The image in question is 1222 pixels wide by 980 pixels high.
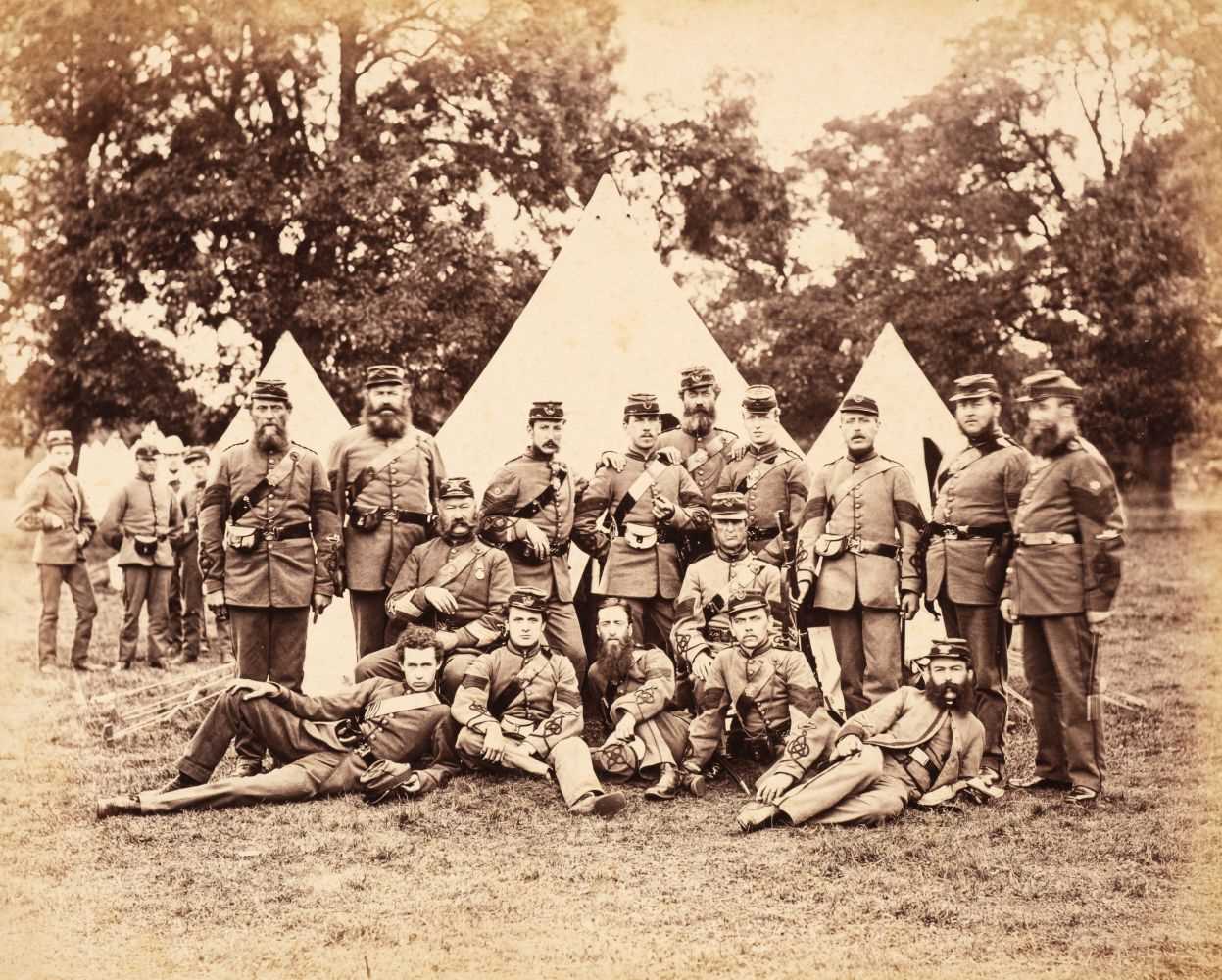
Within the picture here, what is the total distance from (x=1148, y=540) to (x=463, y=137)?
12.9m

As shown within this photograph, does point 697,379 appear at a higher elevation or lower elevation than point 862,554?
higher

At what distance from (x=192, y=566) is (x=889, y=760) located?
744 cm

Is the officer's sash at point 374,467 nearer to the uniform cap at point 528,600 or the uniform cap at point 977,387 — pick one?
the uniform cap at point 528,600

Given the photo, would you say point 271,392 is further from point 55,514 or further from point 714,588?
point 55,514

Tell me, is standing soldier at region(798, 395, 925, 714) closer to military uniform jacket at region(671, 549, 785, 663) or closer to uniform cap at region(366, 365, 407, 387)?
military uniform jacket at region(671, 549, 785, 663)

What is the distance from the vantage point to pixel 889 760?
520 cm

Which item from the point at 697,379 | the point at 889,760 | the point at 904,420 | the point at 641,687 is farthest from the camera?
the point at 904,420

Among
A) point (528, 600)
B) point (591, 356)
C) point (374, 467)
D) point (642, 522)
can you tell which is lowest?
point (528, 600)

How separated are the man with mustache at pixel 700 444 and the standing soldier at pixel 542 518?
13.2 inches

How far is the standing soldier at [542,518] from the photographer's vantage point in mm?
6535

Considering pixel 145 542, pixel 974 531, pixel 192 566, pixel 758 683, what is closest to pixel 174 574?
pixel 192 566

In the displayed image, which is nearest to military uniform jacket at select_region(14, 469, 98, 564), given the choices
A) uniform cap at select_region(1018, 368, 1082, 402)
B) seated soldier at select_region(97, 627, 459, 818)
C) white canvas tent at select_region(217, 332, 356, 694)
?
white canvas tent at select_region(217, 332, 356, 694)

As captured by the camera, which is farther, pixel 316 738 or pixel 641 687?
pixel 641 687

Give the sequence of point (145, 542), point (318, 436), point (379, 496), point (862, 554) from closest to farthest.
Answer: point (862, 554) → point (379, 496) → point (318, 436) → point (145, 542)
